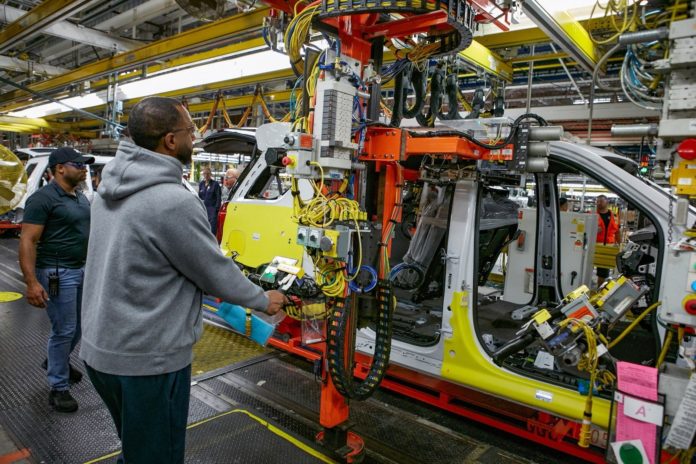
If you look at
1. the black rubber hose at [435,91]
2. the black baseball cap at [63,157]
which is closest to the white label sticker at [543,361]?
the black rubber hose at [435,91]

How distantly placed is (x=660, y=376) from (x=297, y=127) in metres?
2.39

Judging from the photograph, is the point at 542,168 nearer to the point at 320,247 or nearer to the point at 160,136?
the point at 320,247

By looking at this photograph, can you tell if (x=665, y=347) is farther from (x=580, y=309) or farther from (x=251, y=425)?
(x=251, y=425)

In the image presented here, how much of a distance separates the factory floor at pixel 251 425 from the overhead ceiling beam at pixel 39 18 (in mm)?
3791

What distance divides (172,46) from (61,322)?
414 cm

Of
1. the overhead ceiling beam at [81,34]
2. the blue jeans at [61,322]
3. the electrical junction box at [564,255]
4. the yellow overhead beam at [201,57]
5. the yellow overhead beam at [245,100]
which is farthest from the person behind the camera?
the yellow overhead beam at [245,100]

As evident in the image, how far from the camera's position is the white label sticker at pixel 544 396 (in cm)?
298

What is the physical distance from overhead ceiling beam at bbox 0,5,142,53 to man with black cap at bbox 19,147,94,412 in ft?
14.8

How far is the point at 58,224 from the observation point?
3539mm

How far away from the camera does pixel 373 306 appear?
300cm

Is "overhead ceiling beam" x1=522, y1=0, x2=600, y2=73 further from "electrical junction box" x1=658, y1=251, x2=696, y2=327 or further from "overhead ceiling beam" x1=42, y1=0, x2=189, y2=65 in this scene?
"overhead ceiling beam" x1=42, y1=0, x2=189, y2=65

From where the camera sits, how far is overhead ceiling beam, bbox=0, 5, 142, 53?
702 centimetres

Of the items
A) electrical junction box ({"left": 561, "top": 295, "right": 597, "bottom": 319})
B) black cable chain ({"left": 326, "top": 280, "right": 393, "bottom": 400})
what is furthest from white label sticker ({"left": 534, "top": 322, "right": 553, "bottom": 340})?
black cable chain ({"left": 326, "top": 280, "right": 393, "bottom": 400})

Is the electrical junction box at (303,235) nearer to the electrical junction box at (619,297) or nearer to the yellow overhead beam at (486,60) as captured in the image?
the electrical junction box at (619,297)
